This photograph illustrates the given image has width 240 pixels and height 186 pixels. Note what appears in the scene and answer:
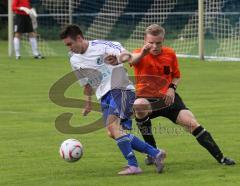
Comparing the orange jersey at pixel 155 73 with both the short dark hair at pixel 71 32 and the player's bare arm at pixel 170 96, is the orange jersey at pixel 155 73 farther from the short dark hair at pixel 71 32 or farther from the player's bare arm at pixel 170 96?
the short dark hair at pixel 71 32

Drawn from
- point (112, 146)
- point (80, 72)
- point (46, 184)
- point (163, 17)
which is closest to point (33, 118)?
point (112, 146)

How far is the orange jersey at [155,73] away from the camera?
9.73m

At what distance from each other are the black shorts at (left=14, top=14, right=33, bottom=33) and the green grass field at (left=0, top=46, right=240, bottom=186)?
5727mm

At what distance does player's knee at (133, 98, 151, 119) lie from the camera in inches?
381

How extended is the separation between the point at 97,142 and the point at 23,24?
1479cm

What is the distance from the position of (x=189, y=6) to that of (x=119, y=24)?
2874mm

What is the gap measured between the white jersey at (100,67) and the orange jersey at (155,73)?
30cm

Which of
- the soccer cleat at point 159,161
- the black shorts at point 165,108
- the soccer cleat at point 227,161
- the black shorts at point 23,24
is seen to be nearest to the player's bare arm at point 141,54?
the black shorts at point 165,108

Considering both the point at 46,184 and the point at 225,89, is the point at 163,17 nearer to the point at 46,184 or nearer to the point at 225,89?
the point at 225,89

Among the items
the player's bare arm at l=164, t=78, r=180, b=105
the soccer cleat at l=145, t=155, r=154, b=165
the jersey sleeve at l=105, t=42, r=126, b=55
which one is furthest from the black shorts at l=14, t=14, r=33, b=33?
the jersey sleeve at l=105, t=42, r=126, b=55

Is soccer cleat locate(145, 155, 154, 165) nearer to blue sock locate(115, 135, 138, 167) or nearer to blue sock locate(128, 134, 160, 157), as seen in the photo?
blue sock locate(128, 134, 160, 157)

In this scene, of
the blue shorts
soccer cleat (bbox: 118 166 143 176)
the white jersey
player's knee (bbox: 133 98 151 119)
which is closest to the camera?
soccer cleat (bbox: 118 166 143 176)

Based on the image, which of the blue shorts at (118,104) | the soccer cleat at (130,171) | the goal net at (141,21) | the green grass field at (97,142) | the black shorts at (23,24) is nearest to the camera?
the green grass field at (97,142)

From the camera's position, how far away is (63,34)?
917 centimetres
